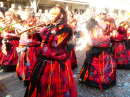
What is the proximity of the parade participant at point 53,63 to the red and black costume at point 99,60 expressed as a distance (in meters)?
1.18

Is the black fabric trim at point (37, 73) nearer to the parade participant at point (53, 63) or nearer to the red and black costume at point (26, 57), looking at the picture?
the parade participant at point (53, 63)

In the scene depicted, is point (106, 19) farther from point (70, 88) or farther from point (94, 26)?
point (70, 88)

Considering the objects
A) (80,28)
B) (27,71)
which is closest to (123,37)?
(27,71)

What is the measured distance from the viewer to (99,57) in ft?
9.93

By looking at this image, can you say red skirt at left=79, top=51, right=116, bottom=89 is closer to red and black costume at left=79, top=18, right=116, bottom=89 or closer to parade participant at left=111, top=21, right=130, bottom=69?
red and black costume at left=79, top=18, right=116, bottom=89

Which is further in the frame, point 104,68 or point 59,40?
point 104,68

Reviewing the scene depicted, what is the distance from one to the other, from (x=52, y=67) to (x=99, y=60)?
4.91 ft

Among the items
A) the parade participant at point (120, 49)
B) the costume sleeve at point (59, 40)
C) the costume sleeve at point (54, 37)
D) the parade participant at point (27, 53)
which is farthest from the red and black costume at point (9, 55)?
the parade participant at point (120, 49)

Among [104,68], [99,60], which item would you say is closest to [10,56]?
[99,60]

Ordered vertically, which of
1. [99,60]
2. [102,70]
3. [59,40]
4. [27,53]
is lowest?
[102,70]

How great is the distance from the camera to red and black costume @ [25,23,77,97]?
1.91 m

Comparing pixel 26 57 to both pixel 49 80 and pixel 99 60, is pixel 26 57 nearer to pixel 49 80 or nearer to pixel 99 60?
pixel 49 80

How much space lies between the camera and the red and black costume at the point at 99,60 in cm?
293

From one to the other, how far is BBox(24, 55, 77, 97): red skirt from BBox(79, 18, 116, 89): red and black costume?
122 cm
